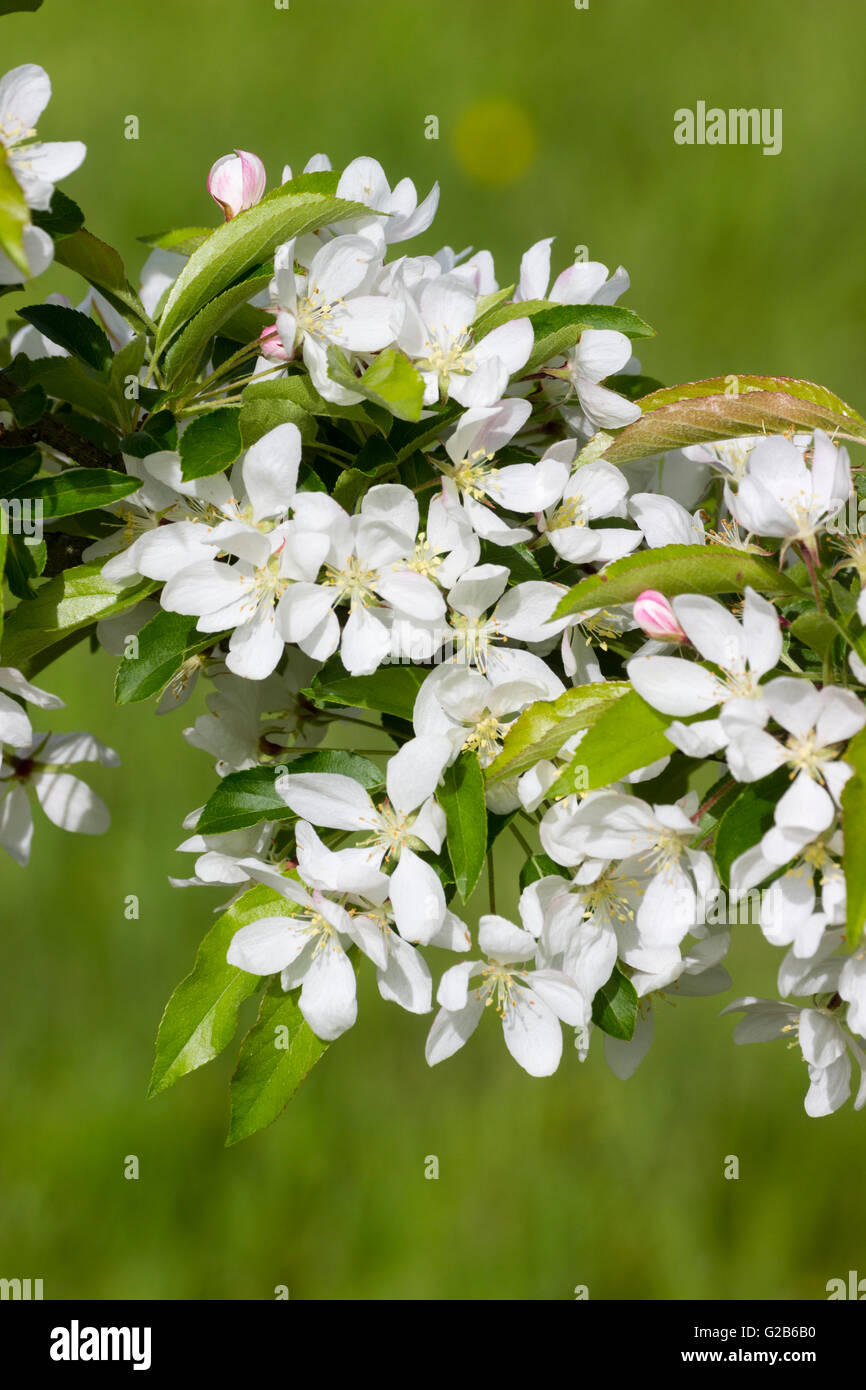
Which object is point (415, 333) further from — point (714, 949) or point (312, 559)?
point (714, 949)

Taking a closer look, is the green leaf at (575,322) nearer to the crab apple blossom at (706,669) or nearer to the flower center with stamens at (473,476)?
the flower center with stamens at (473,476)

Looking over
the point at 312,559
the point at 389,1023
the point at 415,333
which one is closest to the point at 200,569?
the point at 312,559

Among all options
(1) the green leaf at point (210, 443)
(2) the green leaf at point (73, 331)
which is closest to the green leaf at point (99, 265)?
(2) the green leaf at point (73, 331)

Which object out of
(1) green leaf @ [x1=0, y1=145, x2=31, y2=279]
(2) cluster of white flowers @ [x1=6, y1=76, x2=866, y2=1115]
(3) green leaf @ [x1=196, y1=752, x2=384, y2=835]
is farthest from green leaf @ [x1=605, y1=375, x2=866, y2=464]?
(1) green leaf @ [x1=0, y1=145, x2=31, y2=279]

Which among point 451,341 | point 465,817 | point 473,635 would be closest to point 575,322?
point 451,341

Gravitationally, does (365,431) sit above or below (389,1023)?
above

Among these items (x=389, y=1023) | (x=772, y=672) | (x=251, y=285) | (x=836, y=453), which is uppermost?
(x=251, y=285)

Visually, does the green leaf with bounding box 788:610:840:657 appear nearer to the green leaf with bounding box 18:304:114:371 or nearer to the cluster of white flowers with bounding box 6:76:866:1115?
the cluster of white flowers with bounding box 6:76:866:1115

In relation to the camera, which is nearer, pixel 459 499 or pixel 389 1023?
pixel 459 499
